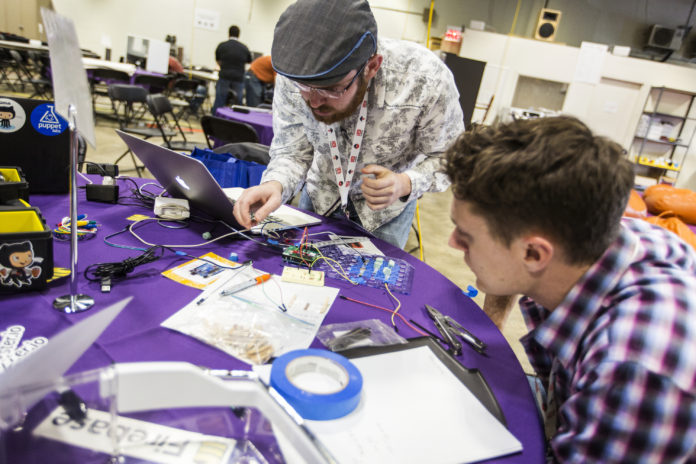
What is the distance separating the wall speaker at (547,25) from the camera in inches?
276

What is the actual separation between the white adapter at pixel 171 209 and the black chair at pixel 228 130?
1.69 meters

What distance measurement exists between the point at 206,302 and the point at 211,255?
257 millimetres

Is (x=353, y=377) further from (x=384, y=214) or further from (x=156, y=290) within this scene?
(x=384, y=214)

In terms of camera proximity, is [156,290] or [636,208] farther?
[636,208]

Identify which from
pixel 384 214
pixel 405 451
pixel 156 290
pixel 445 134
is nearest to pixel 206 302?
pixel 156 290

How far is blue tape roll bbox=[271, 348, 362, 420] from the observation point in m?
0.60

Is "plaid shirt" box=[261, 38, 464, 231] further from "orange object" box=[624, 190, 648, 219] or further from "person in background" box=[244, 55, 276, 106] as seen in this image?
"person in background" box=[244, 55, 276, 106]

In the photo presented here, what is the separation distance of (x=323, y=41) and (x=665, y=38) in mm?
8665

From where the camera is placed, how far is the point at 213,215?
4.54ft

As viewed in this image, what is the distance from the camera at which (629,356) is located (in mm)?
543

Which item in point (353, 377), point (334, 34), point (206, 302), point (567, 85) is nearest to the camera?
point (353, 377)

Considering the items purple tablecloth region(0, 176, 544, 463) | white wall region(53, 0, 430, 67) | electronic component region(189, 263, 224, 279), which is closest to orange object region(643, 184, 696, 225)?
A: purple tablecloth region(0, 176, 544, 463)

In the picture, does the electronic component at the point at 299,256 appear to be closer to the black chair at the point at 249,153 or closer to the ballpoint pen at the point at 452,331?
the ballpoint pen at the point at 452,331

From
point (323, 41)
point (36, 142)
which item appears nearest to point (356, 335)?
point (323, 41)
